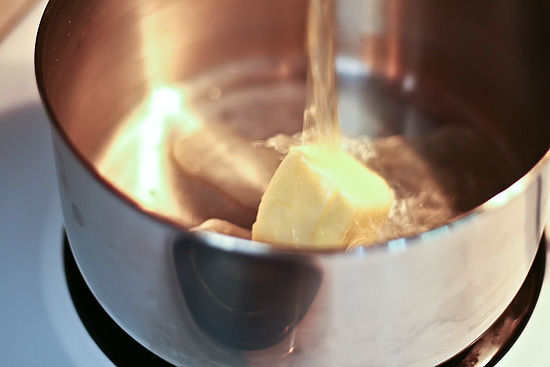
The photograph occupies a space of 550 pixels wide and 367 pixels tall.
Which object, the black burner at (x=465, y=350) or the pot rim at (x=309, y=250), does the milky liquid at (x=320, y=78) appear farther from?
the pot rim at (x=309, y=250)

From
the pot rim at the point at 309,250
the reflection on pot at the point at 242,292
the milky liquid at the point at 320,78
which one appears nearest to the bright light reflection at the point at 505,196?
the pot rim at the point at 309,250

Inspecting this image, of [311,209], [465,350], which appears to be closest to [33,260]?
[311,209]

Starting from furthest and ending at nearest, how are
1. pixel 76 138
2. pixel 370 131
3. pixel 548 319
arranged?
1. pixel 370 131
2. pixel 76 138
3. pixel 548 319

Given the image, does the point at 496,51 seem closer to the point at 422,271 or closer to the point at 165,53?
the point at 165,53

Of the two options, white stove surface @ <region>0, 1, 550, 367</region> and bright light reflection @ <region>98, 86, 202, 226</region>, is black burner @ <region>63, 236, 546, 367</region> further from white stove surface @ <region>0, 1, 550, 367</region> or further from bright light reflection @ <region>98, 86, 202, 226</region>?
bright light reflection @ <region>98, 86, 202, 226</region>

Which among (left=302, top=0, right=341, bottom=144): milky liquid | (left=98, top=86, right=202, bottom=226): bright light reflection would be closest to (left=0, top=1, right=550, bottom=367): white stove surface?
(left=98, top=86, right=202, bottom=226): bright light reflection

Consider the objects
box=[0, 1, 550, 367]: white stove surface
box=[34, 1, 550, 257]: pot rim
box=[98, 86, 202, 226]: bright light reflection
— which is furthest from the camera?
box=[98, 86, 202, 226]: bright light reflection

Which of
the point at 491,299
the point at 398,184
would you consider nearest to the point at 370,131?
the point at 398,184
